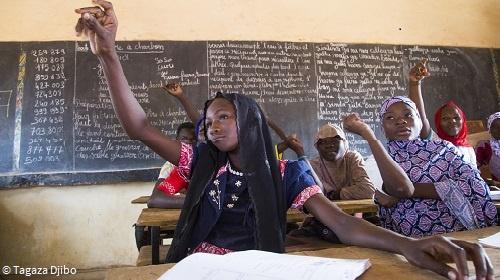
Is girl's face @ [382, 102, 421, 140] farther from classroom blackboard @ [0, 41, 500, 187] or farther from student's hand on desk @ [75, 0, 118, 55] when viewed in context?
classroom blackboard @ [0, 41, 500, 187]

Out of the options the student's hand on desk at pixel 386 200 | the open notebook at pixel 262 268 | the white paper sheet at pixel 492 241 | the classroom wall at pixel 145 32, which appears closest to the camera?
the open notebook at pixel 262 268

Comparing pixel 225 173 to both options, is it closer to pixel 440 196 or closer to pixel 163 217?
pixel 163 217

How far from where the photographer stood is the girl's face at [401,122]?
195cm

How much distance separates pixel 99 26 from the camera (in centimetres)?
117

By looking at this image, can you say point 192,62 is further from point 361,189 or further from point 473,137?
point 473,137

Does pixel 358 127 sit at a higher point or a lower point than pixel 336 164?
higher

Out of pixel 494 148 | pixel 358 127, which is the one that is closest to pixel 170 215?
pixel 358 127

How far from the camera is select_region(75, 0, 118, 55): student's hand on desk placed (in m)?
1.14

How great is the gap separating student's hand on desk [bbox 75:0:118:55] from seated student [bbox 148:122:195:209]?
0.54 meters

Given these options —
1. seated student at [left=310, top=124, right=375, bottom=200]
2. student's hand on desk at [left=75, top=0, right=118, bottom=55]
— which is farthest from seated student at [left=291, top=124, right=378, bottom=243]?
student's hand on desk at [left=75, top=0, right=118, bottom=55]

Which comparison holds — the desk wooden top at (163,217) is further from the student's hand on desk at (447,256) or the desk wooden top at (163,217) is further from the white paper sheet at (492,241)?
the student's hand on desk at (447,256)

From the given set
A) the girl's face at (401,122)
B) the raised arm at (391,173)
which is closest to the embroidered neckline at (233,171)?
the raised arm at (391,173)

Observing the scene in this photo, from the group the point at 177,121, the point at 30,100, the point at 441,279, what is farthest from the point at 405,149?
the point at 30,100

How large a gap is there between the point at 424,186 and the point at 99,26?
4.99ft
